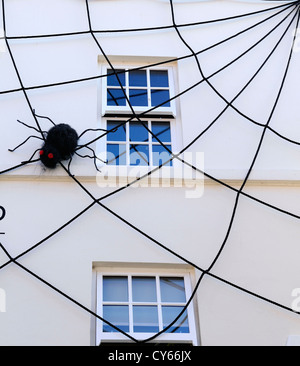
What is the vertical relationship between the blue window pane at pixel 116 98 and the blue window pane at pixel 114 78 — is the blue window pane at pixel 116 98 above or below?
below

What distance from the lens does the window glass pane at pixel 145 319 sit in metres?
4.56

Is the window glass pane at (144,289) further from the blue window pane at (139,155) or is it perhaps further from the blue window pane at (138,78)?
the blue window pane at (138,78)

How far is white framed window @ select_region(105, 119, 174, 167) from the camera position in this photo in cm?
550

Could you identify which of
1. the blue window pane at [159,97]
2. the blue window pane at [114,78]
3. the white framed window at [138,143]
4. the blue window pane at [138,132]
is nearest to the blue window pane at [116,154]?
the white framed window at [138,143]

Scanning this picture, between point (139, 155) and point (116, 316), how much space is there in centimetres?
151

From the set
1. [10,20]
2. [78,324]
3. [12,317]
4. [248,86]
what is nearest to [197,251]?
[78,324]

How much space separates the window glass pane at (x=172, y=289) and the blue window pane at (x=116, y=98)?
177cm

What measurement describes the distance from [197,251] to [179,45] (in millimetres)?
2221

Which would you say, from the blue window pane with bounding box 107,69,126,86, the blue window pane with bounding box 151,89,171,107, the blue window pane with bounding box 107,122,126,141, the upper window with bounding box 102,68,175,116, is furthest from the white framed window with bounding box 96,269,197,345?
the blue window pane with bounding box 107,69,126,86

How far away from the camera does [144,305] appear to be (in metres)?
4.69

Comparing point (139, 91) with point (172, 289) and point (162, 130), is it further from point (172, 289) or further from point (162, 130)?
point (172, 289)

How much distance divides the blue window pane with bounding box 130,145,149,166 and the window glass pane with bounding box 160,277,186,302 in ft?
3.58

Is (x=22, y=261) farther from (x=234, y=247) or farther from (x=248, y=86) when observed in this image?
(x=248, y=86)

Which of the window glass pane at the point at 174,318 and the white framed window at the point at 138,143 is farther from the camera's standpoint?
the white framed window at the point at 138,143
